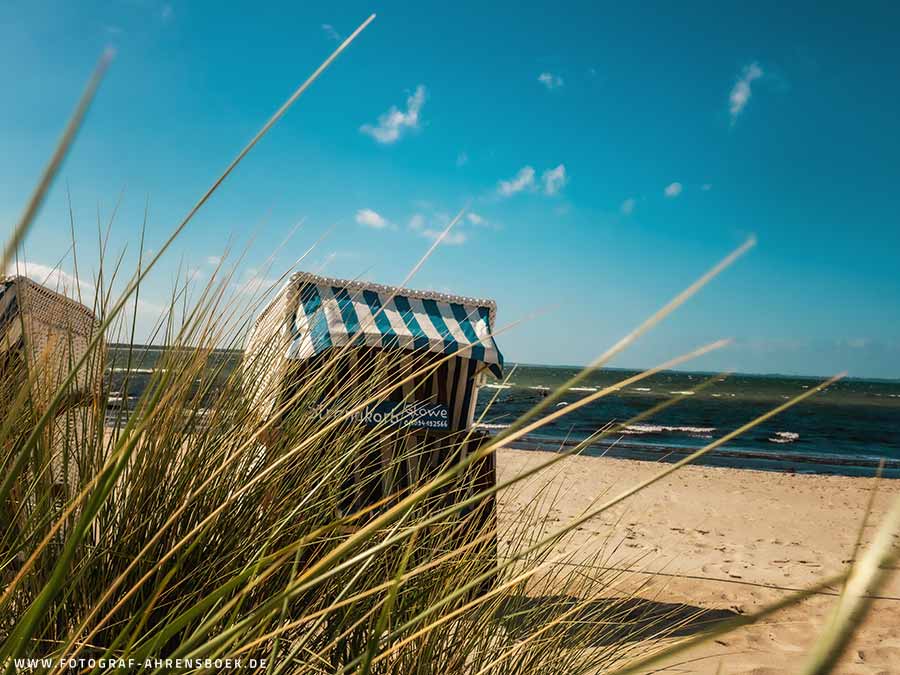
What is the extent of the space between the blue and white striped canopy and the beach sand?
3.27ft

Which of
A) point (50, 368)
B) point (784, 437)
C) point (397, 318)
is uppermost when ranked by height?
point (397, 318)

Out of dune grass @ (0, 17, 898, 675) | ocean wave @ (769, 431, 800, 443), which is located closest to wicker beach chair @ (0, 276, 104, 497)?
dune grass @ (0, 17, 898, 675)

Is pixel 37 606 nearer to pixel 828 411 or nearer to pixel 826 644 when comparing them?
pixel 826 644

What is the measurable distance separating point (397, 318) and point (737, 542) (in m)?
4.48

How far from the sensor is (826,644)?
31cm

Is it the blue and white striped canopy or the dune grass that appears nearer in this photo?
the dune grass

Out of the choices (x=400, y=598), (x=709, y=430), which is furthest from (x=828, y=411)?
(x=400, y=598)

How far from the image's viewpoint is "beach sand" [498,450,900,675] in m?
3.10

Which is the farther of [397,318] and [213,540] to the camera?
[397,318]

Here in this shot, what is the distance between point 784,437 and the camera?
63.8 ft

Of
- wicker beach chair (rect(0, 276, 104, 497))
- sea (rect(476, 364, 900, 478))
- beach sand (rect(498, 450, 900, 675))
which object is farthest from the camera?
sea (rect(476, 364, 900, 478))

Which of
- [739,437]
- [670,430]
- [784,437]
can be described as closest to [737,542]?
[739,437]

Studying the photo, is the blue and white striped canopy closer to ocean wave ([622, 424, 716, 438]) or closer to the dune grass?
the dune grass

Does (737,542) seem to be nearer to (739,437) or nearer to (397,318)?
(397,318)
